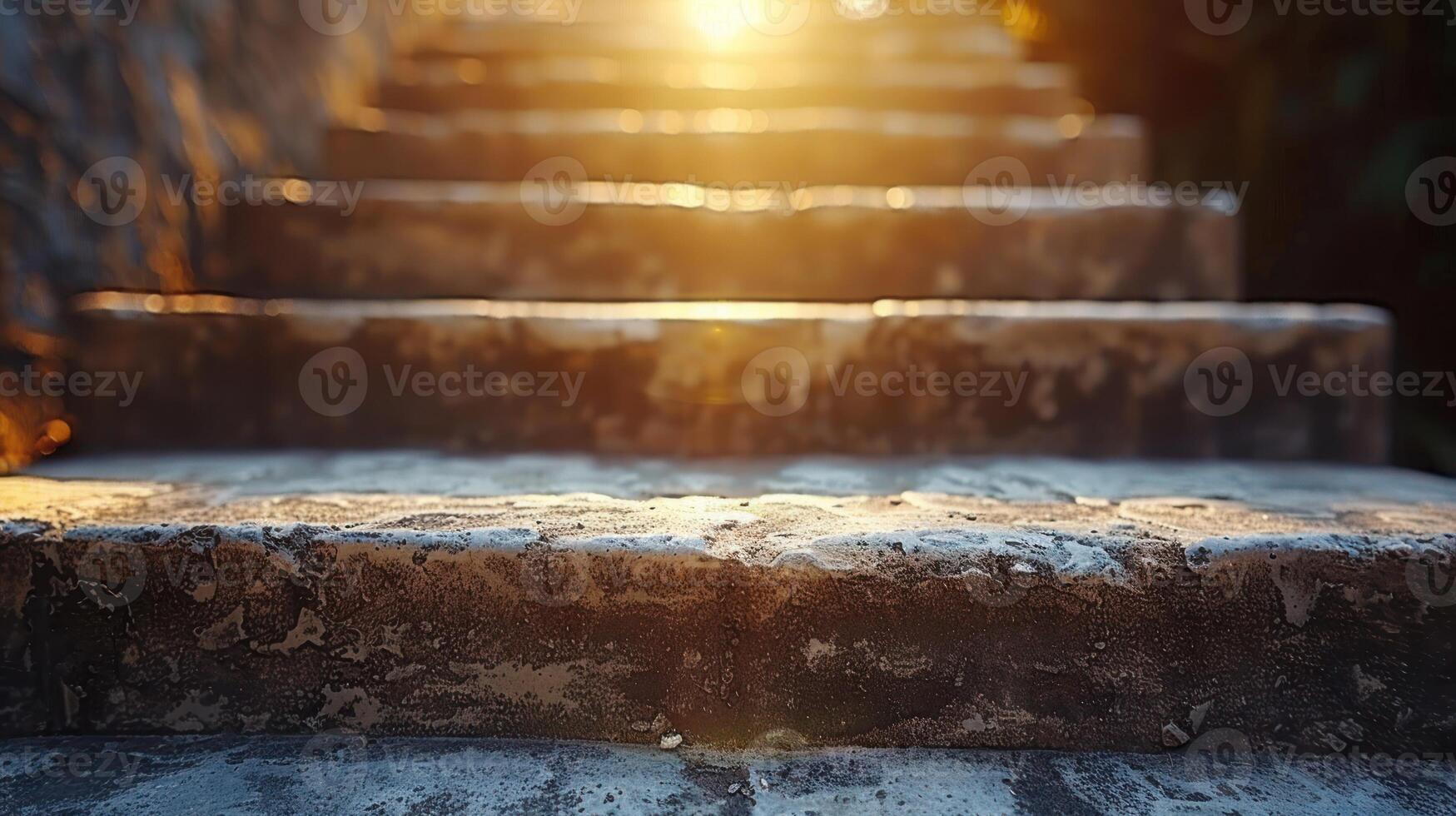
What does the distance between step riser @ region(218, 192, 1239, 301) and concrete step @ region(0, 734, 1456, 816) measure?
32.9 inches

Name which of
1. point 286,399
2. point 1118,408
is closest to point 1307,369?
point 1118,408

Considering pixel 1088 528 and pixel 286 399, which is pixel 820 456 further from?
pixel 286 399

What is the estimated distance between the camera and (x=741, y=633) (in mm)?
593

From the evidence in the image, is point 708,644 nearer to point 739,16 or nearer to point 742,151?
point 742,151

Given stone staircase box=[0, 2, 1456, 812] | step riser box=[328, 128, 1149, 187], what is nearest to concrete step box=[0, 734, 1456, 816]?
stone staircase box=[0, 2, 1456, 812]

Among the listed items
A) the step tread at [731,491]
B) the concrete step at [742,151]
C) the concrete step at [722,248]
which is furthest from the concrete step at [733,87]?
the step tread at [731,491]

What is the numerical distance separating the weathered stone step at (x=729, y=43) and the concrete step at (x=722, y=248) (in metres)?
1.23

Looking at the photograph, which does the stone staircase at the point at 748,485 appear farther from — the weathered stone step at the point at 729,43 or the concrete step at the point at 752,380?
the weathered stone step at the point at 729,43

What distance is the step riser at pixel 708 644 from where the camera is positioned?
0.59m

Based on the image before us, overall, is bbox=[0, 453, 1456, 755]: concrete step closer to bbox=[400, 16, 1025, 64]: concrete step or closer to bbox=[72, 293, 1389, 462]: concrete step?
bbox=[72, 293, 1389, 462]: concrete step

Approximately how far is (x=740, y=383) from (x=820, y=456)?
15 cm

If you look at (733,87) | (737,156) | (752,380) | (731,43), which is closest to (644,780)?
(752,380)

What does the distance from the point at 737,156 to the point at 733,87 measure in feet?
1.85

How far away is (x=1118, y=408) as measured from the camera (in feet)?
3.33
